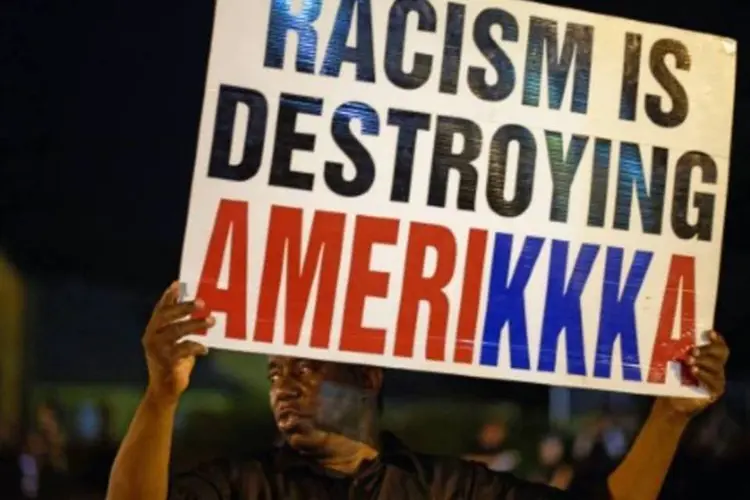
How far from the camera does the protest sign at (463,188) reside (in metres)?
1.02

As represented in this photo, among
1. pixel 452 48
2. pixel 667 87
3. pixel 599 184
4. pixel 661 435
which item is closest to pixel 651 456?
pixel 661 435

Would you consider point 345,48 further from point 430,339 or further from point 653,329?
point 653,329

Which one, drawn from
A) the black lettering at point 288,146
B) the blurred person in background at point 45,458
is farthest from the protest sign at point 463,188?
the blurred person in background at point 45,458

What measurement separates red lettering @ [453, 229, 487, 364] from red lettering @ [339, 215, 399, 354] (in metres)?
0.09

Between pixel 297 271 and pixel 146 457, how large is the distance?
253mm

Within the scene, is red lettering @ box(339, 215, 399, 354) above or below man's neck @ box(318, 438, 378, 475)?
above

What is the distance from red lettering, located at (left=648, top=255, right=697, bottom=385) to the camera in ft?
3.59

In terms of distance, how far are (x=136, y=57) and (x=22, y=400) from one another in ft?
1.35

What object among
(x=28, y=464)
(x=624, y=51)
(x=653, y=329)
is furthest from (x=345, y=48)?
(x=28, y=464)

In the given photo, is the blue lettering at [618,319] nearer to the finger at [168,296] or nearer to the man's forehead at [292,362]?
the man's forehead at [292,362]

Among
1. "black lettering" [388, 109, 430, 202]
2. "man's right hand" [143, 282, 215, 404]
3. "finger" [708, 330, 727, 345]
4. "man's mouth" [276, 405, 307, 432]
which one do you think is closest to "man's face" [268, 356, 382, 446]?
"man's mouth" [276, 405, 307, 432]

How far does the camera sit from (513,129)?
42.6 inches

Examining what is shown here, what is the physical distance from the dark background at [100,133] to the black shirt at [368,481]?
23cm

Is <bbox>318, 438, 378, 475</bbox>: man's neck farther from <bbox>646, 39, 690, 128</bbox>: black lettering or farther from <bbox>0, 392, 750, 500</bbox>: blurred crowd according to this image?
<bbox>646, 39, 690, 128</bbox>: black lettering
